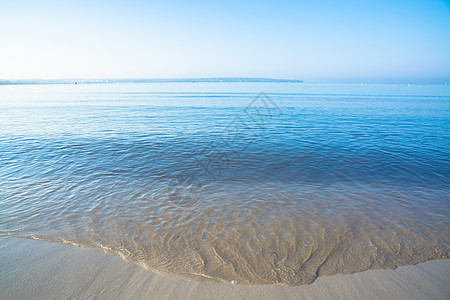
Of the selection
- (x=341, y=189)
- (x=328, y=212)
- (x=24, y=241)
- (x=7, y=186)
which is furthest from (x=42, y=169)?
(x=341, y=189)

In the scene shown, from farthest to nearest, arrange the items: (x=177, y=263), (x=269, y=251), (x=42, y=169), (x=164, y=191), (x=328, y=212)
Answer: (x=42, y=169), (x=164, y=191), (x=328, y=212), (x=269, y=251), (x=177, y=263)

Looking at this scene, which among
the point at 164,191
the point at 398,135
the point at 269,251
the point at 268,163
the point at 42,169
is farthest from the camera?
the point at 398,135

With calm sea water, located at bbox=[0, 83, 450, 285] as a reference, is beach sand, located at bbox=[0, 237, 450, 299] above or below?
above

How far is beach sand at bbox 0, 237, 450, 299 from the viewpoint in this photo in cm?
404

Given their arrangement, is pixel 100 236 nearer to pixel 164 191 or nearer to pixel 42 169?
pixel 164 191

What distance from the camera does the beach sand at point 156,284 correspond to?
4.04m

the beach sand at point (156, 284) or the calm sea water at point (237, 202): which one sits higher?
the beach sand at point (156, 284)

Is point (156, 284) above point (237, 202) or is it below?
above

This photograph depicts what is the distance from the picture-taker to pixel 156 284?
167 inches

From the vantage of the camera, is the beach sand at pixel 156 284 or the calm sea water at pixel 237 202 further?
the calm sea water at pixel 237 202

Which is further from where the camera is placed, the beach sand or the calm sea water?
the calm sea water

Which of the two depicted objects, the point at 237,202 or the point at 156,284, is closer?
the point at 156,284

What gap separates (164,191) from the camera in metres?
8.40

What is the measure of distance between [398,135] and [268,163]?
1368 cm
